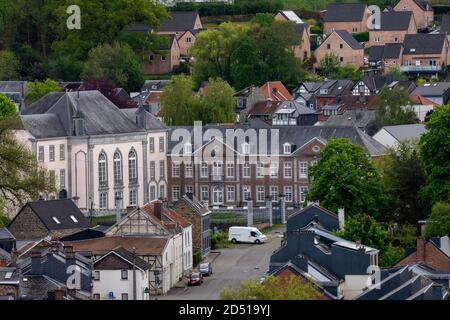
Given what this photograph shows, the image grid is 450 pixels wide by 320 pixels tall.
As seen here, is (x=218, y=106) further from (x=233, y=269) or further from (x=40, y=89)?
(x=233, y=269)

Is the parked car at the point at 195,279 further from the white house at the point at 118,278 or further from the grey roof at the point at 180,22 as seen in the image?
the grey roof at the point at 180,22

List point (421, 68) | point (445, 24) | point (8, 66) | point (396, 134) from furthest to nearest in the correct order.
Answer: point (445, 24) < point (421, 68) < point (8, 66) < point (396, 134)

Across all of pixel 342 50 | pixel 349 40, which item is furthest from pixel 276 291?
pixel 349 40

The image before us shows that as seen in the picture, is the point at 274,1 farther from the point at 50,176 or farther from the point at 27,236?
the point at 27,236

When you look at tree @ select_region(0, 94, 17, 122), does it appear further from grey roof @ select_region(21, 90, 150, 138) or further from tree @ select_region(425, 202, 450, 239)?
tree @ select_region(425, 202, 450, 239)

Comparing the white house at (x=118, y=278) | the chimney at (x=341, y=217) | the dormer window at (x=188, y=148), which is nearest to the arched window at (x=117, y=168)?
the dormer window at (x=188, y=148)

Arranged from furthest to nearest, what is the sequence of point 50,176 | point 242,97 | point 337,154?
point 242,97 < point 50,176 < point 337,154

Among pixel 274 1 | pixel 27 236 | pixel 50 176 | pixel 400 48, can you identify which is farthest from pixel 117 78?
pixel 27 236
